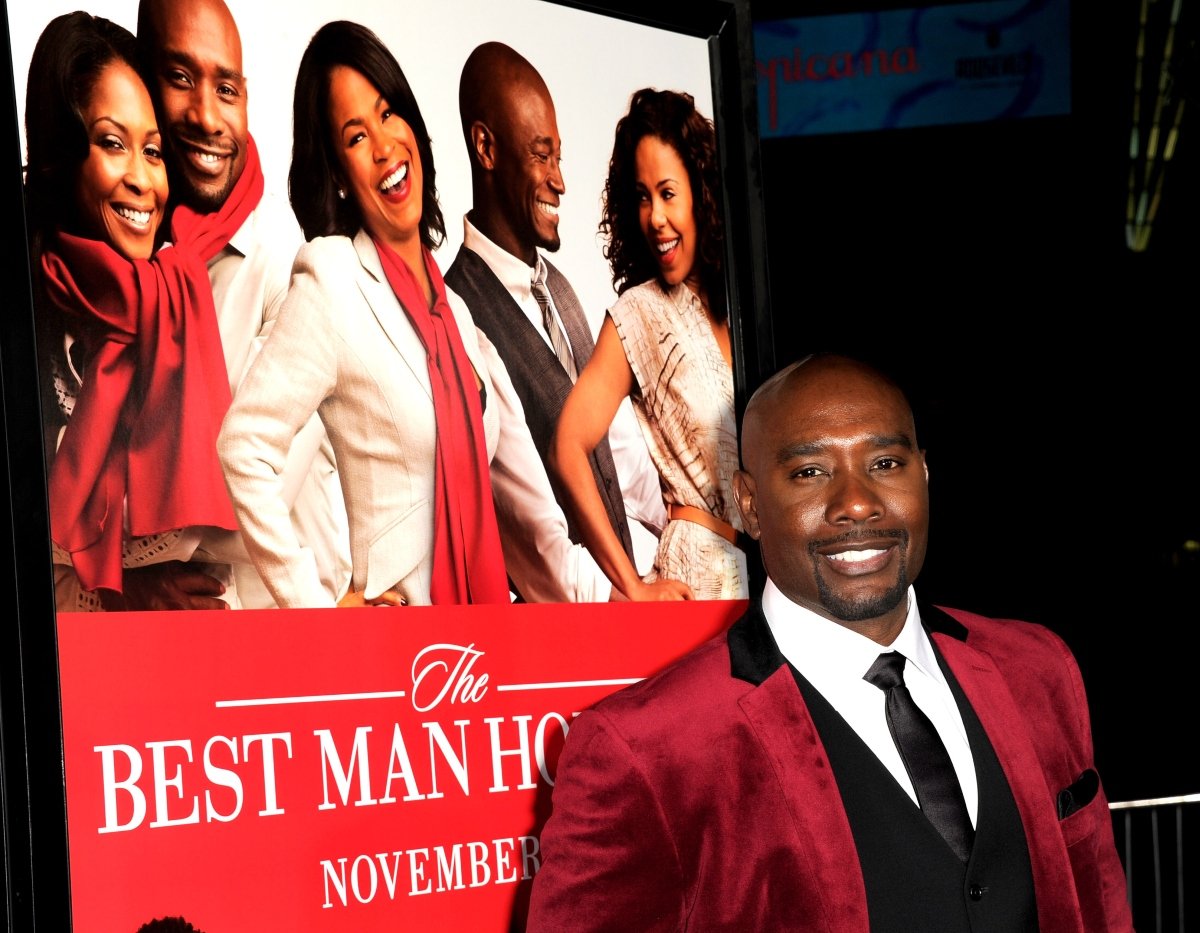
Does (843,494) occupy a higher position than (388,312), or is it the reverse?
(388,312)

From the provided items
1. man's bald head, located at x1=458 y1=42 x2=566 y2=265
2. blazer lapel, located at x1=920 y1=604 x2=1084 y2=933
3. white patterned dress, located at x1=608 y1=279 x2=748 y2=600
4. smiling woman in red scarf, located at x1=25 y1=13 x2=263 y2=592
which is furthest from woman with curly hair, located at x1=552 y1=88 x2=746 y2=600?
smiling woman in red scarf, located at x1=25 y1=13 x2=263 y2=592

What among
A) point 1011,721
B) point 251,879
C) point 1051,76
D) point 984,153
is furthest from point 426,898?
point 984,153

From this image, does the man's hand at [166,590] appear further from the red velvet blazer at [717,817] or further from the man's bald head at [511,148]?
the man's bald head at [511,148]

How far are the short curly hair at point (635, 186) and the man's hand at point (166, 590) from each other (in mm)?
862

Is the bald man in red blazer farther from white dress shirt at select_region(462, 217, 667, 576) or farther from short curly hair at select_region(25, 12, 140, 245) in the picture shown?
short curly hair at select_region(25, 12, 140, 245)

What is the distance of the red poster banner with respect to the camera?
165cm

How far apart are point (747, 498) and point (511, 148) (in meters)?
0.64

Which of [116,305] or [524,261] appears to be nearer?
[116,305]

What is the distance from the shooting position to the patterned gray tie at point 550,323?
2227 millimetres

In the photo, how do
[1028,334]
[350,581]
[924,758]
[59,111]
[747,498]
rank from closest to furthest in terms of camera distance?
[59,111] → [924,758] → [350,581] → [747,498] → [1028,334]

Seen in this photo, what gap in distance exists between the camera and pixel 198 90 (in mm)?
1836

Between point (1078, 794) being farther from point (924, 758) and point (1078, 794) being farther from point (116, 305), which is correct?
point (116, 305)

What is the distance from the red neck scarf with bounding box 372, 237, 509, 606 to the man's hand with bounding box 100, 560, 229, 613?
0.34 meters

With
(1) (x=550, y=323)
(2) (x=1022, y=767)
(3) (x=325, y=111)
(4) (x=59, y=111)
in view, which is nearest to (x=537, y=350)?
(1) (x=550, y=323)
